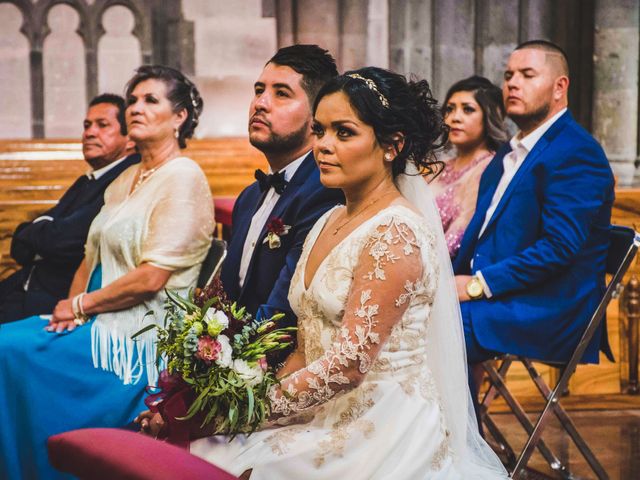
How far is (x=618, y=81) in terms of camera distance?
687 cm

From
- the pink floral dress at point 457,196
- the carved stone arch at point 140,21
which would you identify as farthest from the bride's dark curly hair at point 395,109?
the carved stone arch at point 140,21

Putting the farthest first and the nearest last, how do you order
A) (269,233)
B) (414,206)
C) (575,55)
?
(575,55), (269,233), (414,206)

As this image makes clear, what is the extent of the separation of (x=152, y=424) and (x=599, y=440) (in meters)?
2.92

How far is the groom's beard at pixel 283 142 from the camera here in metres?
3.37

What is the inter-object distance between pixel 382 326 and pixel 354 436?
0.26m

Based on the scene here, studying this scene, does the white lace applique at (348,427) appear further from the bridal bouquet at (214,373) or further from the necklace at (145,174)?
the necklace at (145,174)

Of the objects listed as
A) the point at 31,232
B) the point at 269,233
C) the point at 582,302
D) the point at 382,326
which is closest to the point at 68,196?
the point at 31,232

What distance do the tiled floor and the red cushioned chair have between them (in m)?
2.89

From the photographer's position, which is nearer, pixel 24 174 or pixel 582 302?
pixel 582 302

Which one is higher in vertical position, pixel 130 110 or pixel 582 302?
pixel 130 110

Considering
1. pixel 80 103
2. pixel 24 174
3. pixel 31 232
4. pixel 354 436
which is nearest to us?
pixel 354 436

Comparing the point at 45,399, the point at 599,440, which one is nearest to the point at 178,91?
the point at 45,399

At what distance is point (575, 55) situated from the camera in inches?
300

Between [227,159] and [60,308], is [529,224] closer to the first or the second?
[60,308]
